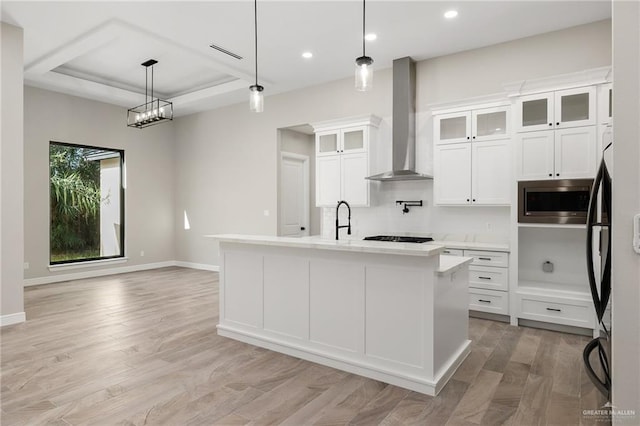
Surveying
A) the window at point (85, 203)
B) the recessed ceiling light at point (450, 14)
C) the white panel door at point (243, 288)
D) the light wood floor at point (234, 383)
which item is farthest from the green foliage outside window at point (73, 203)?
the recessed ceiling light at point (450, 14)

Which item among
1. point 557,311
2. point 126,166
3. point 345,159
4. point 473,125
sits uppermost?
point 473,125

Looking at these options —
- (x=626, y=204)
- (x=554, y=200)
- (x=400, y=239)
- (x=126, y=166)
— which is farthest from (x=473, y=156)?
(x=126, y=166)

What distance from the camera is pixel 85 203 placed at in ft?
22.8

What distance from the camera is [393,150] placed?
5.07m

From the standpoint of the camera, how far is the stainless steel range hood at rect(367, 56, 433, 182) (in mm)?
4961

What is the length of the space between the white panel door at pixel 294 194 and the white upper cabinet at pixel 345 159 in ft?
4.37

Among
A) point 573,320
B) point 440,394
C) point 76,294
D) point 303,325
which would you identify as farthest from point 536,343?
point 76,294

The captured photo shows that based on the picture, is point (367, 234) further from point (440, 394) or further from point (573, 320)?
point (440, 394)

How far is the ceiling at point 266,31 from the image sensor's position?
3768mm

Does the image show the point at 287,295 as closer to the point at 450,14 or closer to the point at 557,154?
the point at 557,154

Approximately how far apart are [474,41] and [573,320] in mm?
3276

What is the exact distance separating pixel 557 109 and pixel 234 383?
3932 millimetres

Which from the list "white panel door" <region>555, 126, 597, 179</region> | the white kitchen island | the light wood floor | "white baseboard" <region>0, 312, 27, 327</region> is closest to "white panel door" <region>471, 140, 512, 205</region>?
"white panel door" <region>555, 126, 597, 179</region>

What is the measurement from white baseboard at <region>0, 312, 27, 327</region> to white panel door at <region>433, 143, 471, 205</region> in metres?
4.96
